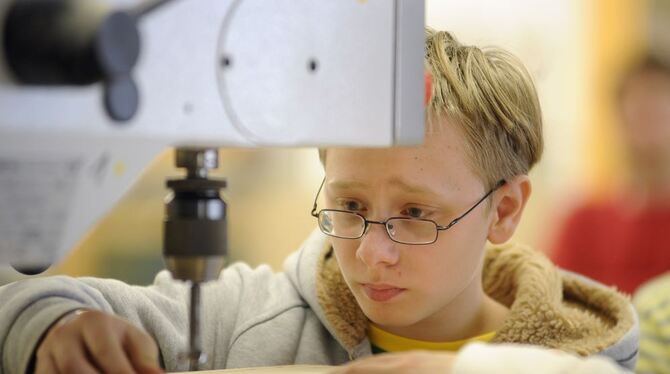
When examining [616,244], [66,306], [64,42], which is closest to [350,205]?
[66,306]

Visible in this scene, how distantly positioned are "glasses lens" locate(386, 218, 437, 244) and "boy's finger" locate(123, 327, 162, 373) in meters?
0.37

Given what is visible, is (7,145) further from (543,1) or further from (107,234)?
(543,1)

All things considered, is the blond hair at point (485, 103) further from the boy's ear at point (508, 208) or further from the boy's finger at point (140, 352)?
the boy's finger at point (140, 352)

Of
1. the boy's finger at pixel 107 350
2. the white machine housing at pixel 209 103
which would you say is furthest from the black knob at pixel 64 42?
the boy's finger at pixel 107 350

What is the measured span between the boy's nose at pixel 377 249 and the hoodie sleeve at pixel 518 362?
367 mm

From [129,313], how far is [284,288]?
27 centimetres

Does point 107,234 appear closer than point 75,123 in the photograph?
No

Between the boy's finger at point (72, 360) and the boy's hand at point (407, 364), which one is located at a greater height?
the boy's hand at point (407, 364)

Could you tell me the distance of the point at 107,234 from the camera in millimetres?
2816

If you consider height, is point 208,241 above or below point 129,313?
above

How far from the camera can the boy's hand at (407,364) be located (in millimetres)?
910

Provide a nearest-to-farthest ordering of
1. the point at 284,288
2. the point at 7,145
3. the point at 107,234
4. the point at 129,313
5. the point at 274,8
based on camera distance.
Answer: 1. the point at 7,145
2. the point at 274,8
3. the point at 129,313
4. the point at 284,288
5. the point at 107,234

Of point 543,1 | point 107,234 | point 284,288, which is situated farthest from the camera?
point 543,1

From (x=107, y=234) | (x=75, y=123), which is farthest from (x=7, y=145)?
(x=107, y=234)
